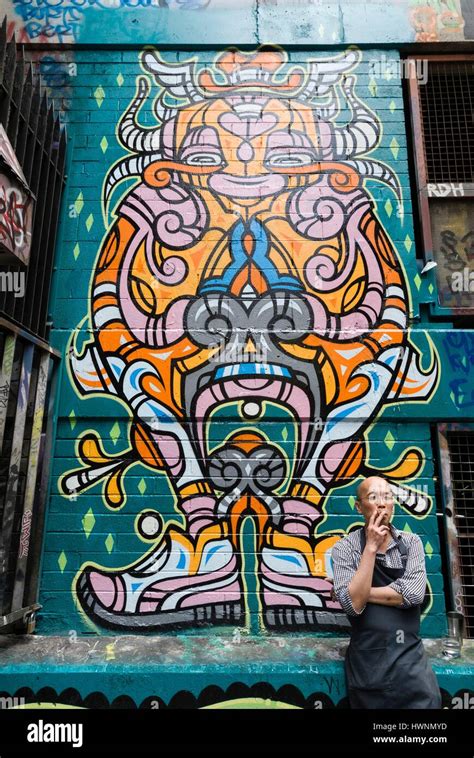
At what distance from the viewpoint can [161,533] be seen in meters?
4.14

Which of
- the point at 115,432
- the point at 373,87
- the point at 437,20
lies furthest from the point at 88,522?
the point at 437,20

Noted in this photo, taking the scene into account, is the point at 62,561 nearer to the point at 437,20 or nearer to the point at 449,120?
the point at 449,120

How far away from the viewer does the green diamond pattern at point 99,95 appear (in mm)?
5121

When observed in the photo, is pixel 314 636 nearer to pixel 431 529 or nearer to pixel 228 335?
pixel 431 529

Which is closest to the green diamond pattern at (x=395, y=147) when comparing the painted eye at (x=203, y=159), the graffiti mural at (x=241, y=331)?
the graffiti mural at (x=241, y=331)

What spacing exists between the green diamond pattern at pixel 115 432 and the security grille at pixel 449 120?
3837 mm

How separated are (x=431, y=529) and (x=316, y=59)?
4632mm

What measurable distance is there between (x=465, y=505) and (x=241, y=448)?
1.94 metres

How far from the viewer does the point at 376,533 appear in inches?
117

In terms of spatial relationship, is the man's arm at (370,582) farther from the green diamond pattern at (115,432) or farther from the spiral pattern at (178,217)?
the spiral pattern at (178,217)

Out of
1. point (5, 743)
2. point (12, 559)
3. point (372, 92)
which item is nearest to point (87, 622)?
point (12, 559)

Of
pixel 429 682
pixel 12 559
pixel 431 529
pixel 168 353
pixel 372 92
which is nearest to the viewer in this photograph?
pixel 429 682

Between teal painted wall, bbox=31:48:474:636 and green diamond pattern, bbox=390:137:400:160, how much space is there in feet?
0.65

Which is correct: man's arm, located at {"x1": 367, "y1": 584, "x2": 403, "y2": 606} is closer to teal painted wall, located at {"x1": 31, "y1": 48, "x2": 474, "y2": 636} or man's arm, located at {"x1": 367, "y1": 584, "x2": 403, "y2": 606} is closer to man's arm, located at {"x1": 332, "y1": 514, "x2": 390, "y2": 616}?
→ man's arm, located at {"x1": 332, "y1": 514, "x2": 390, "y2": 616}
